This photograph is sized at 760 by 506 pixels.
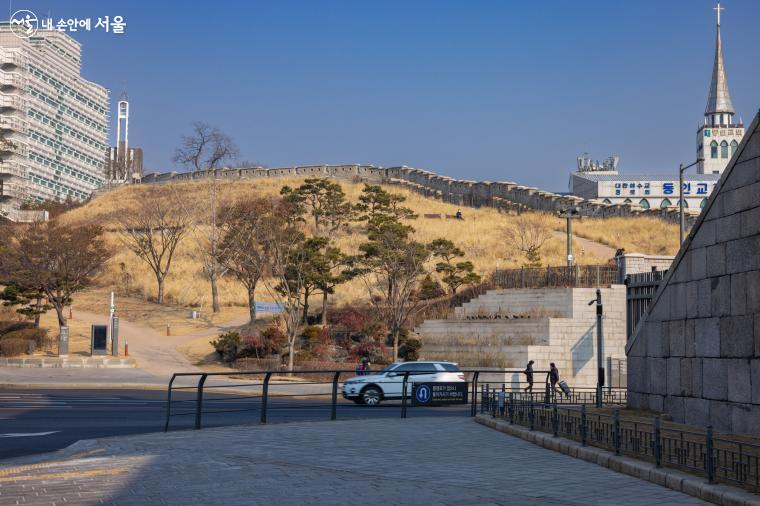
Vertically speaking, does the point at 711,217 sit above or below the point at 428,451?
above

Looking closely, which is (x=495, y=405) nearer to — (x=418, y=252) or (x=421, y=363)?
(x=421, y=363)

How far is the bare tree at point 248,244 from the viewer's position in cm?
5188

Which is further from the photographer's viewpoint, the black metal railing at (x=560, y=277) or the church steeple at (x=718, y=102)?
the church steeple at (x=718, y=102)

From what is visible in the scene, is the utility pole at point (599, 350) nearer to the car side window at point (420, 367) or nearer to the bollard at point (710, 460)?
the car side window at point (420, 367)

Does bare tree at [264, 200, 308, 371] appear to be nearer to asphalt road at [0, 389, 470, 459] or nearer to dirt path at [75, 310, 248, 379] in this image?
dirt path at [75, 310, 248, 379]

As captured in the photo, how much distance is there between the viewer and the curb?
8836mm

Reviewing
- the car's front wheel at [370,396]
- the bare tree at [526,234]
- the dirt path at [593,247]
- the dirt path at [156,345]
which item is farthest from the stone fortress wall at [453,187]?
the car's front wheel at [370,396]

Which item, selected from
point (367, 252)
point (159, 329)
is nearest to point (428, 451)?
point (367, 252)

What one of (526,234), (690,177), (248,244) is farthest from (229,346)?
(690,177)

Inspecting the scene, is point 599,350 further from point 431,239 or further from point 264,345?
point 431,239

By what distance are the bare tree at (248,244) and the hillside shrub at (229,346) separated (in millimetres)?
5318

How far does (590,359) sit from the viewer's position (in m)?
37.5

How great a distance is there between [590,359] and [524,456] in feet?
83.0

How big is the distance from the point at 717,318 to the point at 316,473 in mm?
7565
